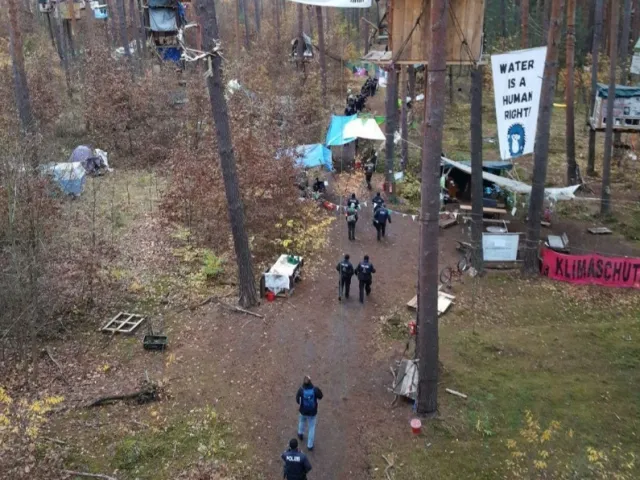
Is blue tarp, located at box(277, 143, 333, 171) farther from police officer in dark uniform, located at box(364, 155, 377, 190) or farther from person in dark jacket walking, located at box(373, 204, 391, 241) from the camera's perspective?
person in dark jacket walking, located at box(373, 204, 391, 241)

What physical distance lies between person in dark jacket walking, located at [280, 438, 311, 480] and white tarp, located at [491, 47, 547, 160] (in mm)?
8514

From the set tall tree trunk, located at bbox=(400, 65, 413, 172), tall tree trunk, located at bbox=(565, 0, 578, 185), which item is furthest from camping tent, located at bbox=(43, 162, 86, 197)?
tall tree trunk, located at bbox=(565, 0, 578, 185)

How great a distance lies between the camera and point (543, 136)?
15.6 metres

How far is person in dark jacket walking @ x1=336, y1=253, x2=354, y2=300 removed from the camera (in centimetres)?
1377

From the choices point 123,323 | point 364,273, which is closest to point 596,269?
point 364,273

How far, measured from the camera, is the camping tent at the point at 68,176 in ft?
50.3

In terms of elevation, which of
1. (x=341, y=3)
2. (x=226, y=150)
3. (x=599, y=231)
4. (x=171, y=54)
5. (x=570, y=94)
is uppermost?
(x=171, y=54)

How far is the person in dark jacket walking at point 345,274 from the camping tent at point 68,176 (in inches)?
312

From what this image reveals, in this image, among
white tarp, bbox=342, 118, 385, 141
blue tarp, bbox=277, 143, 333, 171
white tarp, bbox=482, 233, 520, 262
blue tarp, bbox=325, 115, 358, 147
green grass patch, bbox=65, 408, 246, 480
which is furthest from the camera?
blue tarp, bbox=325, 115, 358, 147

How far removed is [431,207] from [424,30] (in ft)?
10.9

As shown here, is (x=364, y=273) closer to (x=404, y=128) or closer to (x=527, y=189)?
(x=527, y=189)

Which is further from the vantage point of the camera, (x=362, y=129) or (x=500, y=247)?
(x=362, y=129)

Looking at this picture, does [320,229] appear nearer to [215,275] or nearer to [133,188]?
[215,275]

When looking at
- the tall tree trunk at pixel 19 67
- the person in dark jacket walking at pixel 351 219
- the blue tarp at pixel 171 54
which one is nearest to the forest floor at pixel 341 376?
the person in dark jacket walking at pixel 351 219
